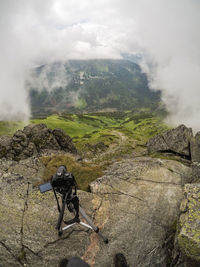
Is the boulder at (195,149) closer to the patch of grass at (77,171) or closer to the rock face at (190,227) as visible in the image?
the patch of grass at (77,171)

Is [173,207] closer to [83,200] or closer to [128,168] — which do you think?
[128,168]

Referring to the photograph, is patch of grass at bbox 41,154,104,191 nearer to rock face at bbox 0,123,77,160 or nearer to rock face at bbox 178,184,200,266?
rock face at bbox 178,184,200,266

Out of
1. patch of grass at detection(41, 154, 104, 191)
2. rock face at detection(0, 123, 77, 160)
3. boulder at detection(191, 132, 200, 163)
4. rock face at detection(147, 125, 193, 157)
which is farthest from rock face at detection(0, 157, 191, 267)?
rock face at detection(147, 125, 193, 157)

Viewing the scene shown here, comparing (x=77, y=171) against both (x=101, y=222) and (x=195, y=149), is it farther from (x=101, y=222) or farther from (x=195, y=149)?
(x=195, y=149)

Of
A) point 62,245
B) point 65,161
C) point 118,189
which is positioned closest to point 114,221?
point 118,189

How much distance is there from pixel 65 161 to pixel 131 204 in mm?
12562

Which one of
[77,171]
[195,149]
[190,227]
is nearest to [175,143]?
[195,149]

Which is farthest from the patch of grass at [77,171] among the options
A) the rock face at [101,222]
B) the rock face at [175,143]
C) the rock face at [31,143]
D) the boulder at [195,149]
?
the rock face at [175,143]

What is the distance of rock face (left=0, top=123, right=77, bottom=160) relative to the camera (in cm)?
2981

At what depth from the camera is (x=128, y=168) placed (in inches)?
668

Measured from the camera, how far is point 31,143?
1278 inches

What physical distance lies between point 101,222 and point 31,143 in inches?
985

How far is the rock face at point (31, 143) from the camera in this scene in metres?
29.8

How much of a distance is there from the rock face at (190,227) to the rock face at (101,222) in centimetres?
162
